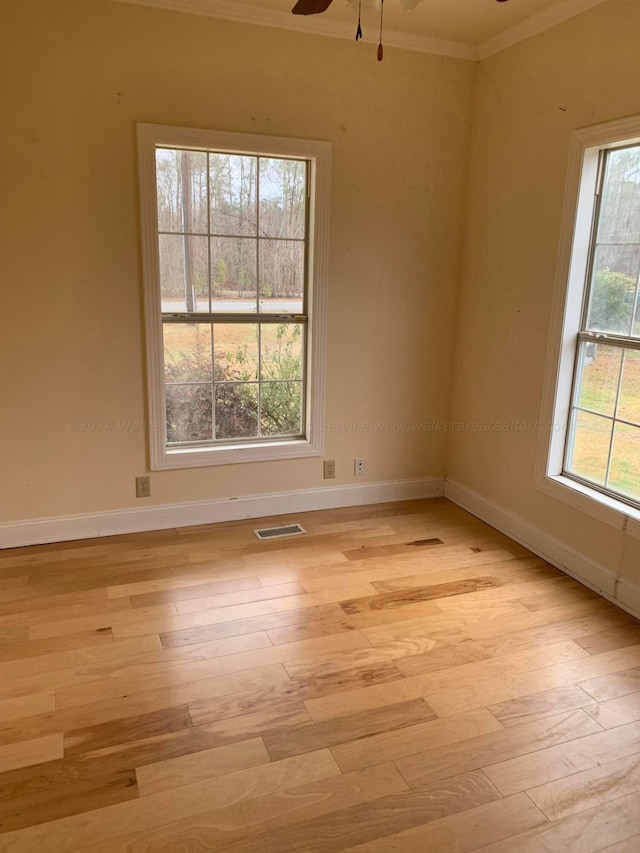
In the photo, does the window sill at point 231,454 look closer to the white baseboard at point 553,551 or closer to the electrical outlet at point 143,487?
the electrical outlet at point 143,487

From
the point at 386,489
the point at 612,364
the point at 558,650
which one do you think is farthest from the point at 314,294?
the point at 558,650

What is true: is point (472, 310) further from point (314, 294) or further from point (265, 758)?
point (265, 758)

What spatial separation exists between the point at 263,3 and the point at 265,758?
3288 mm

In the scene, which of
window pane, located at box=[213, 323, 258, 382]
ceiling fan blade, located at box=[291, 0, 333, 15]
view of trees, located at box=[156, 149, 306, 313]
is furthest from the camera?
window pane, located at box=[213, 323, 258, 382]

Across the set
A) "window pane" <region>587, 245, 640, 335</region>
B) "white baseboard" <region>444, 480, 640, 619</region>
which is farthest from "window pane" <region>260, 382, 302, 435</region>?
Answer: "window pane" <region>587, 245, 640, 335</region>

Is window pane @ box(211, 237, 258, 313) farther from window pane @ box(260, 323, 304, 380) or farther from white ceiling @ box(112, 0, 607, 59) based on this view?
white ceiling @ box(112, 0, 607, 59)

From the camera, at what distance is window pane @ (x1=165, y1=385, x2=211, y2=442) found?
345 cm

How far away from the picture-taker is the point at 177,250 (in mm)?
3268

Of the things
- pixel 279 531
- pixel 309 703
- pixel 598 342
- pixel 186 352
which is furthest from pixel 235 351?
pixel 309 703

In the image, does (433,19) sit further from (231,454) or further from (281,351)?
(231,454)

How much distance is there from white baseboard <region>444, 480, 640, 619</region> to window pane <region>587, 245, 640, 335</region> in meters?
1.11

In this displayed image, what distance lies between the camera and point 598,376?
9.70ft

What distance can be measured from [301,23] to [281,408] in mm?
2045

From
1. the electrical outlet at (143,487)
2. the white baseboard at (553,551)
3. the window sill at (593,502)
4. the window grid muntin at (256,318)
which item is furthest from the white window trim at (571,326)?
the electrical outlet at (143,487)
